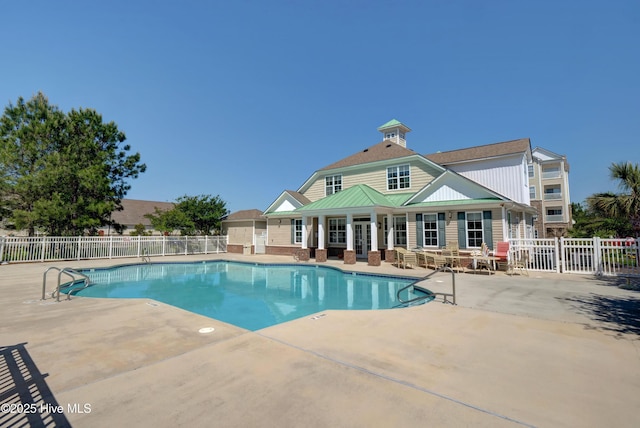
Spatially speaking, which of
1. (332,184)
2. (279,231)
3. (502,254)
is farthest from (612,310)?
(279,231)

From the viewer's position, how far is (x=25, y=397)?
303 cm

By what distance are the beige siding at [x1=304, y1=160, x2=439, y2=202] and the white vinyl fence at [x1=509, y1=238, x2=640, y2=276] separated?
6584 mm

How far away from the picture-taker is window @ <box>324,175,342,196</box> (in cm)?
2272

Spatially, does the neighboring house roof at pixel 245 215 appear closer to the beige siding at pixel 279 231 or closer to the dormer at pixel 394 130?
the beige siding at pixel 279 231

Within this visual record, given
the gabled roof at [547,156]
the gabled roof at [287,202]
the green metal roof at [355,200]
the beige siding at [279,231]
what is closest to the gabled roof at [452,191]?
the green metal roof at [355,200]

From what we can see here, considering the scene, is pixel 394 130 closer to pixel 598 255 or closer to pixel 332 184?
pixel 332 184

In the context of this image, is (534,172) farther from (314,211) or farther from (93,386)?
(93,386)

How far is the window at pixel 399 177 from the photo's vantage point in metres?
19.4

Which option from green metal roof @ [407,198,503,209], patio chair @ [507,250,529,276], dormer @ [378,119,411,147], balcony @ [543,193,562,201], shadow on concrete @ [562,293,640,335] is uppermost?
dormer @ [378,119,411,147]

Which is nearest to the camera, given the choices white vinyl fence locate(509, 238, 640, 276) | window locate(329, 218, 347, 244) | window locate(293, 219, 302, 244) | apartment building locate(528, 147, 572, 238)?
white vinyl fence locate(509, 238, 640, 276)

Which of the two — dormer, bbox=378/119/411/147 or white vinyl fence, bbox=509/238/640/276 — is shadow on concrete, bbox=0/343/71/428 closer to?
white vinyl fence, bbox=509/238/640/276

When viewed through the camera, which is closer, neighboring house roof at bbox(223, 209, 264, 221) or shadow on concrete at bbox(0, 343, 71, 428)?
shadow on concrete at bbox(0, 343, 71, 428)

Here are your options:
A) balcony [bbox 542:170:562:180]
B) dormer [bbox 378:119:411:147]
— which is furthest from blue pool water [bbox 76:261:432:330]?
balcony [bbox 542:170:562:180]

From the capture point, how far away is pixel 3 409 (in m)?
2.82
